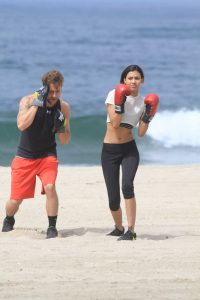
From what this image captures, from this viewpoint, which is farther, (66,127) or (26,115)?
(66,127)

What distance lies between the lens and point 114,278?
22.1ft

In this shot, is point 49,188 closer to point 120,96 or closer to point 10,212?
point 10,212

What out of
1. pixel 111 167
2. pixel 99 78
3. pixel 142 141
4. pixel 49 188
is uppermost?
pixel 111 167

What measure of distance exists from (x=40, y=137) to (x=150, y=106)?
94 centimetres

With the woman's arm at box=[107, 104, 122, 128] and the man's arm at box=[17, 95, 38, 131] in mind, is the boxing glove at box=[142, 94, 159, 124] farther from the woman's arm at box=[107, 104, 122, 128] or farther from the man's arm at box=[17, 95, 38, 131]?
the man's arm at box=[17, 95, 38, 131]

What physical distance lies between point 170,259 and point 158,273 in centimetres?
41

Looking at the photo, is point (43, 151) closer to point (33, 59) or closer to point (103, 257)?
point (103, 257)

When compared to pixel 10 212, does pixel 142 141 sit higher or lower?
lower

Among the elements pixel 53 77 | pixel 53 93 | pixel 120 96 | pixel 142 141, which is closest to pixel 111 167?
pixel 120 96

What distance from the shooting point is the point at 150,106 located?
7.98 m

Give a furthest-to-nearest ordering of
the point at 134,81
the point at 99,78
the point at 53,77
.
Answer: the point at 99,78
the point at 134,81
the point at 53,77

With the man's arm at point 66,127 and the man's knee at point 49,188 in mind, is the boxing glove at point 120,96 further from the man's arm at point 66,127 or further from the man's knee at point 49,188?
the man's knee at point 49,188

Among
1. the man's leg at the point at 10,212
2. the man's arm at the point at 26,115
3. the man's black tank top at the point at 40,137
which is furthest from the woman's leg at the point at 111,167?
the man's leg at the point at 10,212

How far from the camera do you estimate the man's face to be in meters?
7.97
